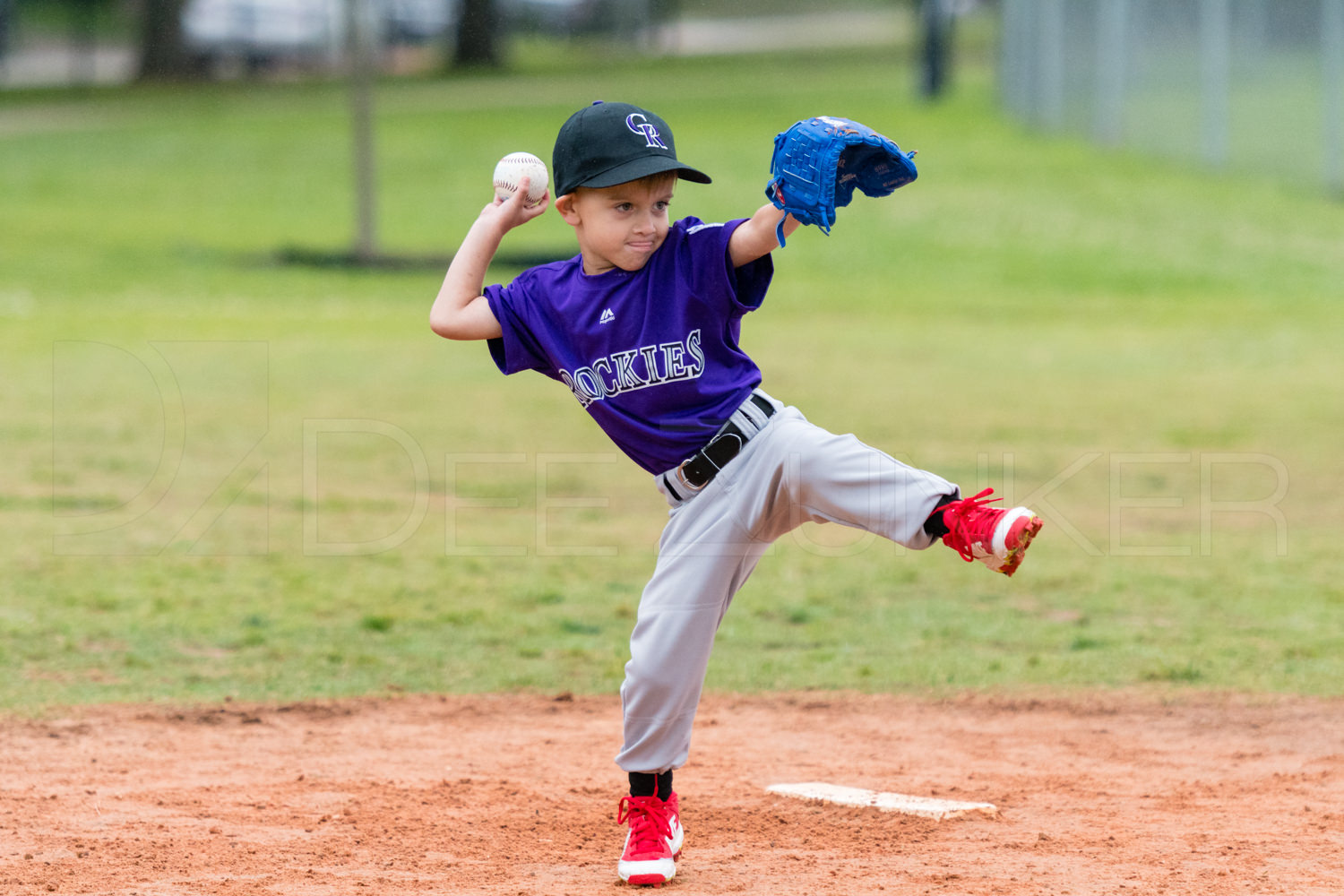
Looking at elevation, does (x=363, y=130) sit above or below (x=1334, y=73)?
below

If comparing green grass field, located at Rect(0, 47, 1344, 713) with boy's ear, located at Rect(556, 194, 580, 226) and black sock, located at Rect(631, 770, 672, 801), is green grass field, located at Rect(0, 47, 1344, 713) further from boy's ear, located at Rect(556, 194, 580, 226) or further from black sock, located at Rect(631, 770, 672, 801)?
boy's ear, located at Rect(556, 194, 580, 226)

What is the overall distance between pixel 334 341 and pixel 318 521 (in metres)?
6.38

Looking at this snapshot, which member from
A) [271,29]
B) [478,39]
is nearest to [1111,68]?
[478,39]

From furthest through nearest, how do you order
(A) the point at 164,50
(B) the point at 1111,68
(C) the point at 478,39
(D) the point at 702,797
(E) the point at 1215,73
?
(C) the point at 478,39, (A) the point at 164,50, (B) the point at 1111,68, (E) the point at 1215,73, (D) the point at 702,797

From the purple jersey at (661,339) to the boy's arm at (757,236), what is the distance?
0.03 m

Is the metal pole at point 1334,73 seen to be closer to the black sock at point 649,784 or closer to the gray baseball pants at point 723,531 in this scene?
the gray baseball pants at point 723,531

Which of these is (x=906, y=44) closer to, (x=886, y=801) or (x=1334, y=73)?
(x=1334, y=73)

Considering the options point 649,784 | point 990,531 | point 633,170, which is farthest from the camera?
point 649,784

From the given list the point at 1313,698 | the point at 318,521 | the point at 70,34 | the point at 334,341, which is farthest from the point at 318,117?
the point at 1313,698

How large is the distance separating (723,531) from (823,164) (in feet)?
2.92

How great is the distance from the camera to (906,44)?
4656 cm

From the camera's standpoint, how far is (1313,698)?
5289 millimetres

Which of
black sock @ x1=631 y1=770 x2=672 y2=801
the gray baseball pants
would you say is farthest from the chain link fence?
black sock @ x1=631 y1=770 x2=672 y2=801

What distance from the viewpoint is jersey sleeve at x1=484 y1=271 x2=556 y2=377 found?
12.6 feet
